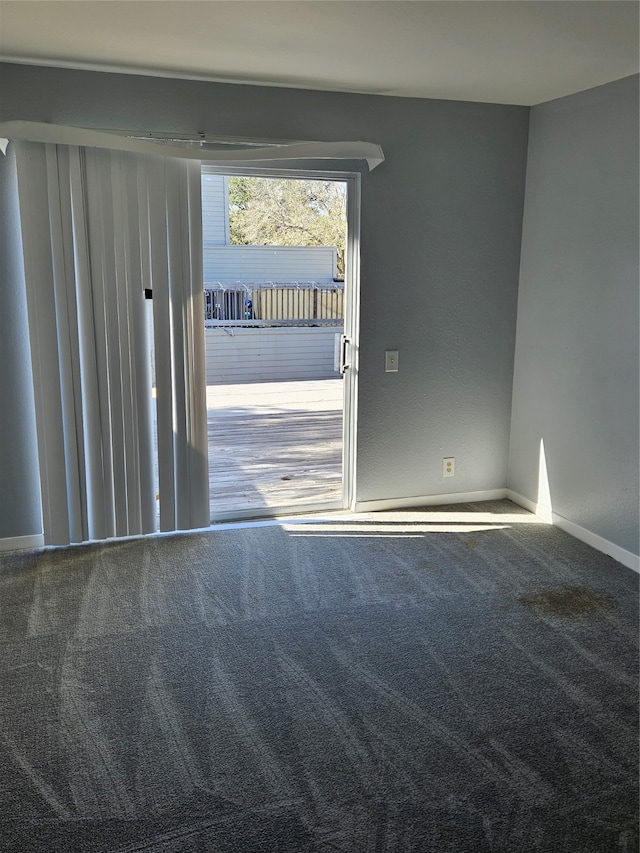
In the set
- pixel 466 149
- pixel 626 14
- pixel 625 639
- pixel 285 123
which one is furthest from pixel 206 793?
pixel 466 149

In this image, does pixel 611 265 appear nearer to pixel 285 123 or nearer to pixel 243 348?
pixel 285 123

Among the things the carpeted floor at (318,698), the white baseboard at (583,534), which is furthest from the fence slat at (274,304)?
the carpeted floor at (318,698)

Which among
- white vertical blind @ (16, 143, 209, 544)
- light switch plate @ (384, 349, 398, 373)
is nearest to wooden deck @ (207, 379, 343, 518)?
white vertical blind @ (16, 143, 209, 544)

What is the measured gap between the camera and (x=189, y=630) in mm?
2990

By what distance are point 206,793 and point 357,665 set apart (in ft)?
2.69

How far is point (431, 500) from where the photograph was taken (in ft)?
14.9

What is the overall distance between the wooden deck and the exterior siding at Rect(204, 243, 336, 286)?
4.15 feet

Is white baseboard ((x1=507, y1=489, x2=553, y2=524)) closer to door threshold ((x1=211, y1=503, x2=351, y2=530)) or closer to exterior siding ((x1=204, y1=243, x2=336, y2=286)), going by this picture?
door threshold ((x1=211, y1=503, x2=351, y2=530))

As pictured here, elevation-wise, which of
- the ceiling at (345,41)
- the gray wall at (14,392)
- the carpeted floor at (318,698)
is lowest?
the carpeted floor at (318,698)

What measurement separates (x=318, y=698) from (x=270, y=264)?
480 cm

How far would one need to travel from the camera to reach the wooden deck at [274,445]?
186 inches

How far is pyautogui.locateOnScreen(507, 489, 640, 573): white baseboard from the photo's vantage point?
3639mm

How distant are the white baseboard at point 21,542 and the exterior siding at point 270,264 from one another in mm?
2797

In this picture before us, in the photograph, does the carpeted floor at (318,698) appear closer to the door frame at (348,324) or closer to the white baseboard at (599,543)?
the white baseboard at (599,543)
